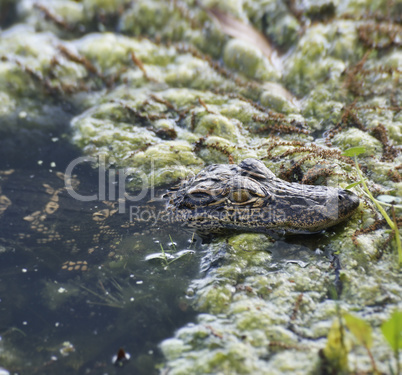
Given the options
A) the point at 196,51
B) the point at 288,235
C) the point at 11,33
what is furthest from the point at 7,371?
the point at 11,33

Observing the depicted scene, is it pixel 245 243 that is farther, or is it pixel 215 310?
pixel 245 243

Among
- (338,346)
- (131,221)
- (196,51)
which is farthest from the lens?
(196,51)

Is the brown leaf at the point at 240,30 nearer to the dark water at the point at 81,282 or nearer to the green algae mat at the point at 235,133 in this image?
the green algae mat at the point at 235,133

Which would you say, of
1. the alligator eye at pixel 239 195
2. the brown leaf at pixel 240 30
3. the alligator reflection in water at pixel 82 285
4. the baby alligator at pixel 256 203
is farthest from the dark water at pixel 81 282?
the brown leaf at pixel 240 30

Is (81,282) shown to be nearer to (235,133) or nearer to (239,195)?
(239,195)

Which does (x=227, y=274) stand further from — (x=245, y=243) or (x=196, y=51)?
(x=196, y=51)

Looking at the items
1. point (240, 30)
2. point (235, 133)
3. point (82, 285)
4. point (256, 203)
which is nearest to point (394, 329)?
point (256, 203)

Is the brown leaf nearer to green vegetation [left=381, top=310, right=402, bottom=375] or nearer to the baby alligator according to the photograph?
the baby alligator
